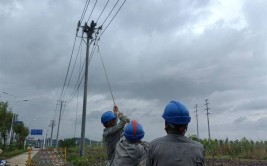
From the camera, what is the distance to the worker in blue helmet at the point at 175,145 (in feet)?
9.26

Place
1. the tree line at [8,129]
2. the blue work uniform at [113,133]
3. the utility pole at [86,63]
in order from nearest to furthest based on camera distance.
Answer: the blue work uniform at [113,133]
the utility pole at [86,63]
the tree line at [8,129]

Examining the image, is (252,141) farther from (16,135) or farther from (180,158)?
(16,135)

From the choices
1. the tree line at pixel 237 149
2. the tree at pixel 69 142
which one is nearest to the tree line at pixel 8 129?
the tree at pixel 69 142

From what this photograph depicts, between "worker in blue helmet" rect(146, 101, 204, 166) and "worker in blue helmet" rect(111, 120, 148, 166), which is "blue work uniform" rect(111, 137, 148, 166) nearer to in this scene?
"worker in blue helmet" rect(111, 120, 148, 166)

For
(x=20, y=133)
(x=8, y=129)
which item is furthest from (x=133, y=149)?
(x=20, y=133)

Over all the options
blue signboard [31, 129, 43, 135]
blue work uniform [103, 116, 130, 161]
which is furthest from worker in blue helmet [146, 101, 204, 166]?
blue signboard [31, 129, 43, 135]

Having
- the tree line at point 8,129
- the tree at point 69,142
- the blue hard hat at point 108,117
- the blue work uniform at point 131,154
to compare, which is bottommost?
the blue work uniform at point 131,154

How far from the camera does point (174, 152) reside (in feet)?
9.30

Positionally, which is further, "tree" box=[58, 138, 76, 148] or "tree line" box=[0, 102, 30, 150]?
"tree" box=[58, 138, 76, 148]

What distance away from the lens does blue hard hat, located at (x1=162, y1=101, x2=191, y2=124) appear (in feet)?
9.77

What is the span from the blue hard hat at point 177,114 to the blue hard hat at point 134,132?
3.39ft

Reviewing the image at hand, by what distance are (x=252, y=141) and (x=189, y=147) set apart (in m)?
31.1

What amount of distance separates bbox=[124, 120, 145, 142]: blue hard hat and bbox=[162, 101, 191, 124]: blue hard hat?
1033 millimetres

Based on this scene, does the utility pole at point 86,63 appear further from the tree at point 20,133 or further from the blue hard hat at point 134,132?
the tree at point 20,133
